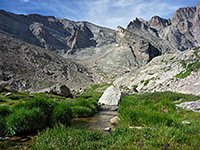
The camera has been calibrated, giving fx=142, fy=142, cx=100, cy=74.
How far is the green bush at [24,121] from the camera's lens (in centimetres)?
929

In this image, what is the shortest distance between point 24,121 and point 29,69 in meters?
78.5

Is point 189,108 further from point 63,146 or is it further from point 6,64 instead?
point 6,64

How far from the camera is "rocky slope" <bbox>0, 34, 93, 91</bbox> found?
62.8m

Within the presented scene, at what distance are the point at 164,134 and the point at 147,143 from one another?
1.13 meters

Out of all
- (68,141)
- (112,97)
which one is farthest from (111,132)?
(112,97)

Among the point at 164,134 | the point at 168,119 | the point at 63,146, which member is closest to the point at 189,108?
the point at 168,119

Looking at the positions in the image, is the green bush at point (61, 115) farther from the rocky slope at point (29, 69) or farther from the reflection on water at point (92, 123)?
the rocky slope at point (29, 69)

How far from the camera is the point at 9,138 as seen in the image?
868 cm

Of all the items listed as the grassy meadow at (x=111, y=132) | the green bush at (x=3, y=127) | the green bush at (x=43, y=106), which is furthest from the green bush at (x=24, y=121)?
the green bush at (x=43, y=106)

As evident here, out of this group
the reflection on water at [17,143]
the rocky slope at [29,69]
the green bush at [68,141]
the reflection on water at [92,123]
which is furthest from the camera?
the rocky slope at [29,69]

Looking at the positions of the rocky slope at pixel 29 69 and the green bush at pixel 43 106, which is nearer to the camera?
the green bush at pixel 43 106

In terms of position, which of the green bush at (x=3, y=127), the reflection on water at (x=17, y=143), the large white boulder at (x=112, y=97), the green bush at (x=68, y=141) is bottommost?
the large white boulder at (x=112, y=97)

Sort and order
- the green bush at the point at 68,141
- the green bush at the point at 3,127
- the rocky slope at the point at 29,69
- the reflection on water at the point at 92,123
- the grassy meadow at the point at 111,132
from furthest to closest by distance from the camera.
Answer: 1. the rocky slope at the point at 29,69
2. the reflection on water at the point at 92,123
3. the green bush at the point at 3,127
4. the grassy meadow at the point at 111,132
5. the green bush at the point at 68,141

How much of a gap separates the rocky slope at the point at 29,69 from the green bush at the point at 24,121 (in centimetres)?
5425
